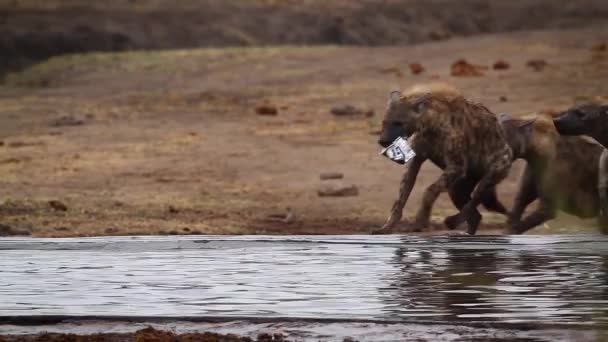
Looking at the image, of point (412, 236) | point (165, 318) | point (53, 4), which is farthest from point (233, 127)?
point (53, 4)

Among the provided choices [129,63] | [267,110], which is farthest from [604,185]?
[129,63]

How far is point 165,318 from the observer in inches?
256

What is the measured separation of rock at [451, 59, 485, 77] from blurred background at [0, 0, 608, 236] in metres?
0.06

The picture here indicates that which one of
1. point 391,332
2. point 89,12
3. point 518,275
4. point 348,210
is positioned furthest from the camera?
point 89,12

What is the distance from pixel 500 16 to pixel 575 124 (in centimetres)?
2700

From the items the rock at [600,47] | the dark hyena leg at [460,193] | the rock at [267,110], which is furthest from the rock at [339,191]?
the rock at [600,47]

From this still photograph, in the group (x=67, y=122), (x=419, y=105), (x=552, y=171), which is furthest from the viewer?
(x=67, y=122)

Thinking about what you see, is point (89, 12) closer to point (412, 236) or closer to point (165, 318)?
point (412, 236)

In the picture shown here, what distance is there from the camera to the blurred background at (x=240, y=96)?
1397 cm

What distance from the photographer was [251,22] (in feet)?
111

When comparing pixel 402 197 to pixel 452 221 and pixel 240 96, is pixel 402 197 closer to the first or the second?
pixel 452 221

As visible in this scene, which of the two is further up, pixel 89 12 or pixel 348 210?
pixel 89 12

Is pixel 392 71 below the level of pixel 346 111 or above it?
above

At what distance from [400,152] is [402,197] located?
569 mm
